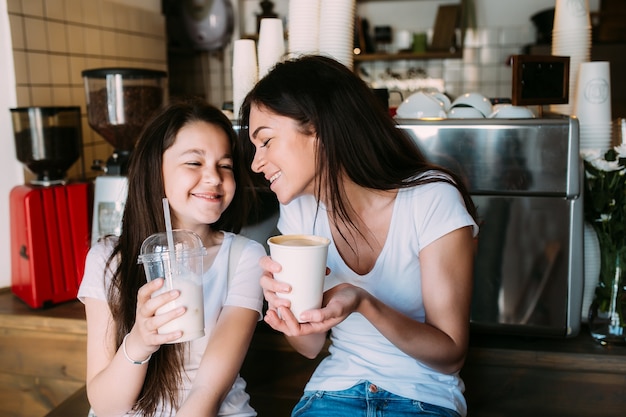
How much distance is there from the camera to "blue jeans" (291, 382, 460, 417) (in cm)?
129

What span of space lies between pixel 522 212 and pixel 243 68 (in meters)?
0.92

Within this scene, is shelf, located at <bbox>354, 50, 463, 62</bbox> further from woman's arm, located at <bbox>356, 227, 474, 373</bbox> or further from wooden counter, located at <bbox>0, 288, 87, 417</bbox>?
woman's arm, located at <bbox>356, 227, 474, 373</bbox>

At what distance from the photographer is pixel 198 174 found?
1.41 m

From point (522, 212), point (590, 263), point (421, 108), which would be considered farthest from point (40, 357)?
point (590, 263)

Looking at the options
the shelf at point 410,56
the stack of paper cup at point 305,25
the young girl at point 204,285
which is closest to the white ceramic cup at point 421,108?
the stack of paper cup at point 305,25

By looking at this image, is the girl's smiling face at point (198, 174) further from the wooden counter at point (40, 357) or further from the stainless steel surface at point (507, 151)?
the wooden counter at point (40, 357)

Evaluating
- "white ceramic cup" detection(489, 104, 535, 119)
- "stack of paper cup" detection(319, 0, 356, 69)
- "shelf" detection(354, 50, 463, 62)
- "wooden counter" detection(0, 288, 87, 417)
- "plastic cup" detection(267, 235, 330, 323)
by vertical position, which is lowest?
"wooden counter" detection(0, 288, 87, 417)

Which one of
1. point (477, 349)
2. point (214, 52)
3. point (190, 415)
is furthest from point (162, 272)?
point (214, 52)

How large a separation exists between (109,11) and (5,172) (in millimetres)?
1165

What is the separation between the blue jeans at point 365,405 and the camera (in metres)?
1.29

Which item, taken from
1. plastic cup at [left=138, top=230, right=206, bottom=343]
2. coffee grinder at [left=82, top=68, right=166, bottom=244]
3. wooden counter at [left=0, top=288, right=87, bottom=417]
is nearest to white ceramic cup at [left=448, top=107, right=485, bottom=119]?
plastic cup at [left=138, top=230, right=206, bottom=343]

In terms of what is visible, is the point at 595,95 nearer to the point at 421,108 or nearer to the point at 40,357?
the point at 421,108

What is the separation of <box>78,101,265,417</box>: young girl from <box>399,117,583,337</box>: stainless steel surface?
0.55 meters

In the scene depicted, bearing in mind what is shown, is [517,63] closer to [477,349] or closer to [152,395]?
[477,349]
